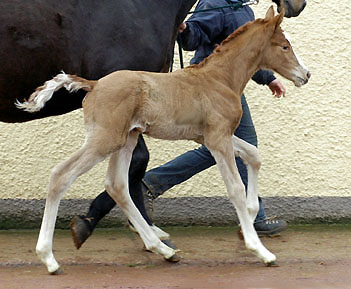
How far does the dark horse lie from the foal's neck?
1.45 feet

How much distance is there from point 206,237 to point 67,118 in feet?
4.52

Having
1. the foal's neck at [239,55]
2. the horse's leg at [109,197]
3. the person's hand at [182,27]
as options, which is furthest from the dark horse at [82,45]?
the foal's neck at [239,55]

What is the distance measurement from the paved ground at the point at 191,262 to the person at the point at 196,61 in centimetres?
32

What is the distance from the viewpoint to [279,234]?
5.62 m

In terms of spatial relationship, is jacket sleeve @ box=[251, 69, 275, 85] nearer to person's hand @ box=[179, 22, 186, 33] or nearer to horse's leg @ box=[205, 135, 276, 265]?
person's hand @ box=[179, 22, 186, 33]

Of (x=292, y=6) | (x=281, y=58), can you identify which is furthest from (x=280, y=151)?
(x=281, y=58)

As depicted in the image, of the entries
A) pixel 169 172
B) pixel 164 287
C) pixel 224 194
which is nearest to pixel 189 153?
pixel 169 172

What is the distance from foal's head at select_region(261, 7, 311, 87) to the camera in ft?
14.9

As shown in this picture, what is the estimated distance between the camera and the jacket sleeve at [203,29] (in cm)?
517

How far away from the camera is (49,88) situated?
411 cm

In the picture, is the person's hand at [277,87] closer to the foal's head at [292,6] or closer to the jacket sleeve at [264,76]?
the jacket sleeve at [264,76]

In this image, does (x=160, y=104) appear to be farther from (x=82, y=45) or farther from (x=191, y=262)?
(x=191, y=262)

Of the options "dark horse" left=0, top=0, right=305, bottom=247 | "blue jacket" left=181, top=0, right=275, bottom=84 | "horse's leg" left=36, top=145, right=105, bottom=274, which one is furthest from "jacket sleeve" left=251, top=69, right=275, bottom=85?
"horse's leg" left=36, top=145, right=105, bottom=274

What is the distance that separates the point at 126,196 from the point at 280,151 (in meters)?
1.84
